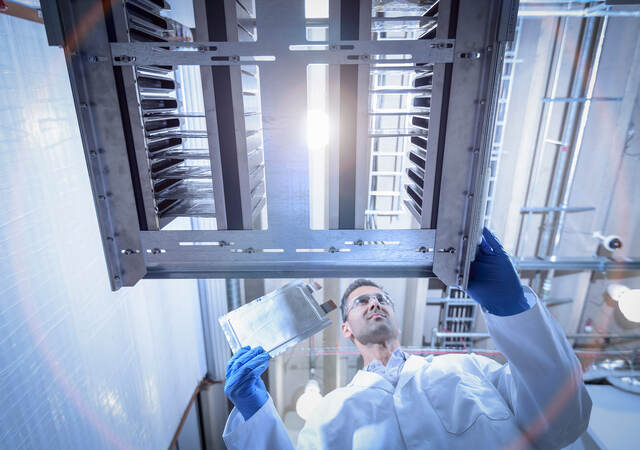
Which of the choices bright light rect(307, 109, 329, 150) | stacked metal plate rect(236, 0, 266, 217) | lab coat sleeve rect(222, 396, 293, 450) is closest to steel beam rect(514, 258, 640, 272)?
bright light rect(307, 109, 329, 150)

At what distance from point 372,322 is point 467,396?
22.1 inches

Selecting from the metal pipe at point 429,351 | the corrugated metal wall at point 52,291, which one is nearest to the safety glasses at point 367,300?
the metal pipe at point 429,351

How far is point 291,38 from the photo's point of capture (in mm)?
739

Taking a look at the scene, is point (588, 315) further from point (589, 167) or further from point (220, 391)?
point (220, 391)

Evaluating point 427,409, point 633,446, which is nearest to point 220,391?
point 427,409

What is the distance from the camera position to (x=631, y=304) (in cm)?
214

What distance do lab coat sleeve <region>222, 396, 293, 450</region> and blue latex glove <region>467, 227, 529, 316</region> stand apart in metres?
0.88

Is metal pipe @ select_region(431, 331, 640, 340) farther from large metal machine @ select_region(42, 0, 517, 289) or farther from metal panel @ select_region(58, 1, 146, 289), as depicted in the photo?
metal panel @ select_region(58, 1, 146, 289)

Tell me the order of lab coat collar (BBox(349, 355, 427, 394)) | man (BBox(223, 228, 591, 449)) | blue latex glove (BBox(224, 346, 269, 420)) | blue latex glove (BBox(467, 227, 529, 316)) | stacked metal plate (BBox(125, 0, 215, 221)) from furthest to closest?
lab coat collar (BBox(349, 355, 427, 394)) → blue latex glove (BBox(224, 346, 269, 420)) → man (BBox(223, 228, 591, 449)) → blue latex glove (BBox(467, 227, 529, 316)) → stacked metal plate (BBox(125, 0, 215, 221))

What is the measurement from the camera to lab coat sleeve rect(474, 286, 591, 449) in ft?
3.76

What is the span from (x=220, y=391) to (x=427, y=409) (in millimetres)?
1325

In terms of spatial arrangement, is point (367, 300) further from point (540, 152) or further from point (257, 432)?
point (540, 152)

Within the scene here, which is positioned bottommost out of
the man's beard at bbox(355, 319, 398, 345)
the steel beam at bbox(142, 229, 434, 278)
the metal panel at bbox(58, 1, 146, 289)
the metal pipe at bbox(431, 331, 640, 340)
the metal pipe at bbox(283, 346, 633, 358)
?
the metal pipe at bbox(283, 346, 633, 358)

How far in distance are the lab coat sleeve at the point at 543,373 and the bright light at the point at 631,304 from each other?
1.29 metres
